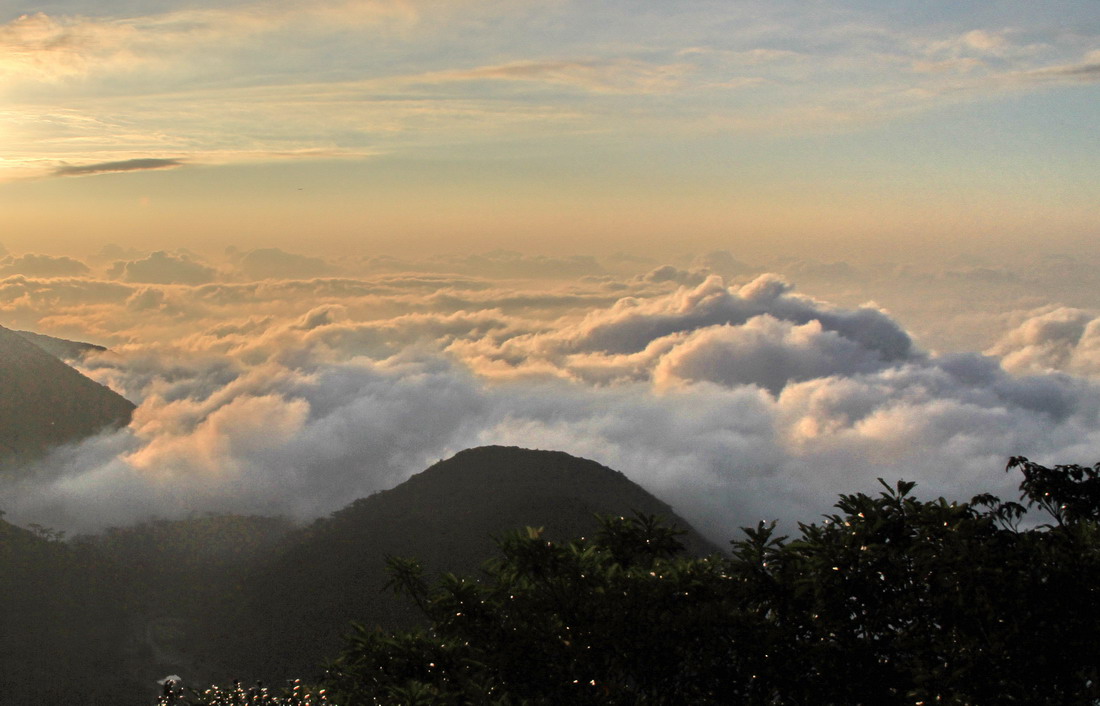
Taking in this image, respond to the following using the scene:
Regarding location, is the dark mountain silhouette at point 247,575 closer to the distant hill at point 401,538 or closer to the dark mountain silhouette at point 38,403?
the distant hill at point 401,538

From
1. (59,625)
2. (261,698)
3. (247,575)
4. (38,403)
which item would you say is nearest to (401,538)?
(247,575)

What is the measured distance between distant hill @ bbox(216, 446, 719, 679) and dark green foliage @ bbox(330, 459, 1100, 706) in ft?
205

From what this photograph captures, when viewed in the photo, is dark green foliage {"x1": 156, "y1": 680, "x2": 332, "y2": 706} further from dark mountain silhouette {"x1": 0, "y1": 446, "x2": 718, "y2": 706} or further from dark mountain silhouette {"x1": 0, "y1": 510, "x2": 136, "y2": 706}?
dark mountain silhouette {"x1": 0, "y1": 510, "x2": 136, "y2": 706}

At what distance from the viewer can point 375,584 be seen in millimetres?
97125

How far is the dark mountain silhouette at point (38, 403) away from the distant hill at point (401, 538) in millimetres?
52287

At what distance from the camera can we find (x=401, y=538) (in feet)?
348

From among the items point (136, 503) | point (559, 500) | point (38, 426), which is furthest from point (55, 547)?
point (559, 500)

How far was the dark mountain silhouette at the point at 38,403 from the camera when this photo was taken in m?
138

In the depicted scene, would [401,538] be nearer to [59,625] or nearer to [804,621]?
[59,625]

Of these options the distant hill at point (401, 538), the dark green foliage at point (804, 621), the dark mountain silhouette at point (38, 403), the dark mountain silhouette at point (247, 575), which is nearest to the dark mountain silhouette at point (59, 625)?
the dark mountain silhouette at point (247, 575)

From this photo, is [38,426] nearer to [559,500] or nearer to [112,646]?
[112,646]

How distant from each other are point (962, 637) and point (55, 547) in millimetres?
109885

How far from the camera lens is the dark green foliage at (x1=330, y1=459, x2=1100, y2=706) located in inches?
655

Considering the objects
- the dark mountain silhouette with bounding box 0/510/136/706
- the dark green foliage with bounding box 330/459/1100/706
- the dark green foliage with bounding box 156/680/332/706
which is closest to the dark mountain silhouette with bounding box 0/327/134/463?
the dark mountain silhouette with bounding box 0/510/136/706
